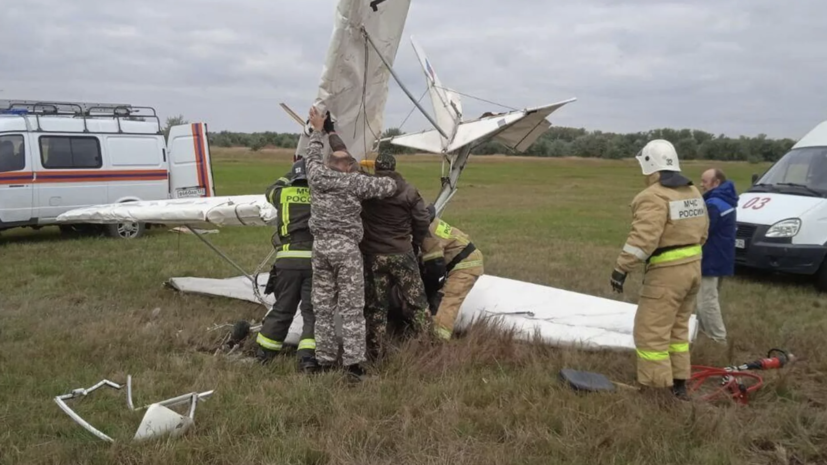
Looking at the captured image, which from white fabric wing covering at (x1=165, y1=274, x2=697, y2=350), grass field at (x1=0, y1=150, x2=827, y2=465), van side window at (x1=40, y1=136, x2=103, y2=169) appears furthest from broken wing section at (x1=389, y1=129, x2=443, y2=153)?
van side window at (x1=40, y1=136, x2=103, y2=169)

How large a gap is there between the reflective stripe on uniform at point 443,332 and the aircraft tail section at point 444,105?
2242mm

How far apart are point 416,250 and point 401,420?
2.04m

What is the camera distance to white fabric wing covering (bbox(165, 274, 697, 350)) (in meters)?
5.91

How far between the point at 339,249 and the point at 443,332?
1.32m

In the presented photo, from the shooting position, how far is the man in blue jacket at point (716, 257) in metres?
6.30

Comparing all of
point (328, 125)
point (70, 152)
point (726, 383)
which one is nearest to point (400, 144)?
point (328, 125)

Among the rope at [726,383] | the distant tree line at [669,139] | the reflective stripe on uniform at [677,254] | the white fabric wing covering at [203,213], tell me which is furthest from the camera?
the distant tree line at [669,139]

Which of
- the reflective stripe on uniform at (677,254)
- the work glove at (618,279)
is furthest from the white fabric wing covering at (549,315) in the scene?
the reflective stripe on uniform at (677,254)

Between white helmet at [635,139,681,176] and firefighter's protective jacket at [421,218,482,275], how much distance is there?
185cm

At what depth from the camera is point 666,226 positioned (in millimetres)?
4660

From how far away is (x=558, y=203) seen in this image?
25703 mm

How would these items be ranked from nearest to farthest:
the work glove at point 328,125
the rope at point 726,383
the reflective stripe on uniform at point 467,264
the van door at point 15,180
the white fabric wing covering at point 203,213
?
the rope at point 726,383
the work glove at point 328,125
the reflective stripe on uniform at point 467,264
the white fabric wing covering at point 203,213
the van door at point 15,180

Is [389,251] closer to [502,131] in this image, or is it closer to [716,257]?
[502,131]

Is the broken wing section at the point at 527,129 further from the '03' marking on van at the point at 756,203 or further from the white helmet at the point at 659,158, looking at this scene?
the '03' marking on van at the point at 756,203
